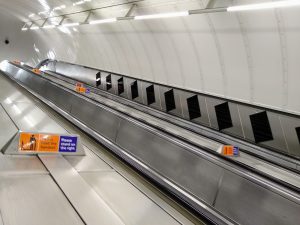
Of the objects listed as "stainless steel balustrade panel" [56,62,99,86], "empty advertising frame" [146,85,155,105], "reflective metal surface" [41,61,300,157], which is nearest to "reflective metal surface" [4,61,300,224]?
"reflective metal surface" [41,61,300,157]

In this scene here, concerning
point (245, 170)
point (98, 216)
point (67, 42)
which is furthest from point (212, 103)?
point (67, 42)

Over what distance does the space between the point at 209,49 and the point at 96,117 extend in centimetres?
435

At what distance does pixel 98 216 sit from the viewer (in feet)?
6.82

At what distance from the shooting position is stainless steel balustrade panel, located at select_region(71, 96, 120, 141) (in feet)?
18.9

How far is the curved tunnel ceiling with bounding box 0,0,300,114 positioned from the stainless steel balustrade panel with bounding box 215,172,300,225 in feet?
14.5

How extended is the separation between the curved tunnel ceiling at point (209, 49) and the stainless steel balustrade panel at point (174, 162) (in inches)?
159

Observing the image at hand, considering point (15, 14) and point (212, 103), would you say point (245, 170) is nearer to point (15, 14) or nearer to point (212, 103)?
point (212, 103)

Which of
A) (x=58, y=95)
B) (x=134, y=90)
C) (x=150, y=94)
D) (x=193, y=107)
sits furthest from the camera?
(x=134, y=90)

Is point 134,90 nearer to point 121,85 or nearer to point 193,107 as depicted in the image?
point 121,85

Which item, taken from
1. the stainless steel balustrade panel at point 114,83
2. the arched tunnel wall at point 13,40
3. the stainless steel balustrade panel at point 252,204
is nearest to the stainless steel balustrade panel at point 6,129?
the stainless steel balustrade panel at point 252,204

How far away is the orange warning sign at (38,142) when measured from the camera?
267cm

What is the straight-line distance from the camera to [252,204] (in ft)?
10.1

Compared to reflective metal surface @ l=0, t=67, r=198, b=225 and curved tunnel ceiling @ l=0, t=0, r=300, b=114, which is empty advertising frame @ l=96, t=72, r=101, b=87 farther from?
reflective metal surface @ l=0, t=67, r=198, b=225

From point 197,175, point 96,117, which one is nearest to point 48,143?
point 197,175
